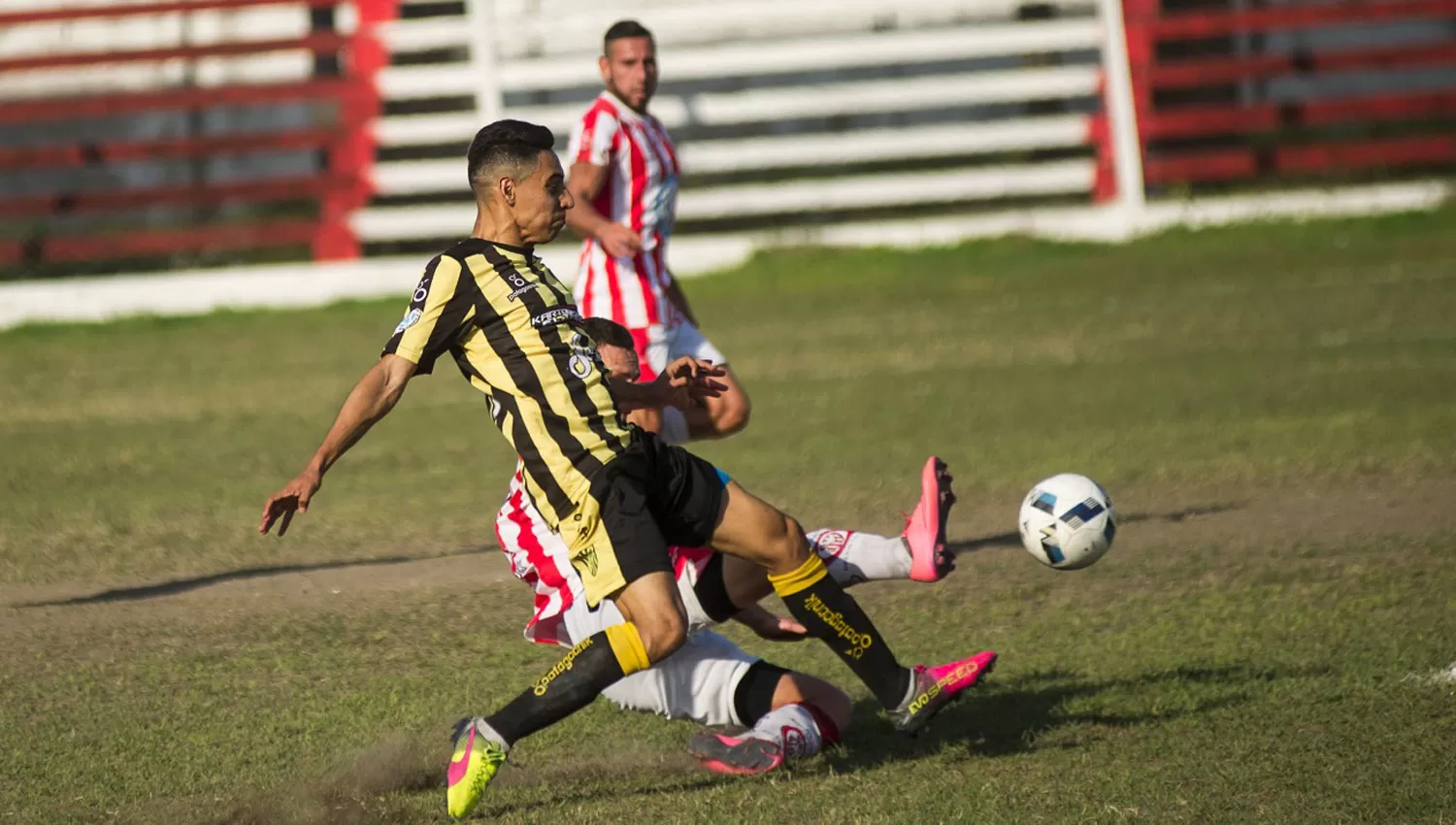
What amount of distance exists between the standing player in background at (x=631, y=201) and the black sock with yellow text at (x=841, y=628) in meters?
2.85

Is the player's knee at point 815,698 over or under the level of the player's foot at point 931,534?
under

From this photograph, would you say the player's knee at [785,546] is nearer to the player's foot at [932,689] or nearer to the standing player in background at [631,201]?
the player's foot at [932,689]

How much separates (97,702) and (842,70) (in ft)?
53.8

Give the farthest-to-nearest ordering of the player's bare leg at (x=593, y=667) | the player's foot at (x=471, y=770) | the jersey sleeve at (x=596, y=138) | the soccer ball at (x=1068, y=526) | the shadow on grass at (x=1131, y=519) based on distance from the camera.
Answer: the jersey sleeve at (x=596, y=138)
the shadow on grass at (x=1131, y=519)
the soccer ball at (x=1068, y=526)
the player's bare leg at (x=593, y=667)
the player's foot at (x=471, y=770)

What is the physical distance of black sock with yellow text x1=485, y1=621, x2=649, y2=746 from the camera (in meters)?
4.77

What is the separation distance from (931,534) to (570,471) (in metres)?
1.17

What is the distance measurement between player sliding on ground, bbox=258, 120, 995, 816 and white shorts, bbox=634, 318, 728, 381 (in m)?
2.80

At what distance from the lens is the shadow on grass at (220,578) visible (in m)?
7.64

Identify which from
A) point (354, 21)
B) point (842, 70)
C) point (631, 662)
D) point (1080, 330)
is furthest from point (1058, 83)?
point (631, 662)

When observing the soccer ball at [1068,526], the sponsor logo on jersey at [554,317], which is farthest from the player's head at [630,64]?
the sponsor logo on jersey at [554,317]

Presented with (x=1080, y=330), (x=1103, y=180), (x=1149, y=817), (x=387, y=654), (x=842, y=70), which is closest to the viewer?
(x=1149, y=817)

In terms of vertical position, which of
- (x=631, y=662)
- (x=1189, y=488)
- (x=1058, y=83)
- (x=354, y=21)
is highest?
(x=354, y=21)

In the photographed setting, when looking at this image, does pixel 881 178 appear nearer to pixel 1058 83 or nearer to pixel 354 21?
pixel 1058 83

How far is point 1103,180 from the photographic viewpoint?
64.7ft
